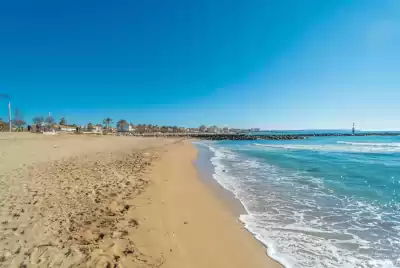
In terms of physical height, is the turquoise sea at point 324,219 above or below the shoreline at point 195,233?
below

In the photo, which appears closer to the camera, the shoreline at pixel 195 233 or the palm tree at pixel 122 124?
the shoreline at pixel 195 233

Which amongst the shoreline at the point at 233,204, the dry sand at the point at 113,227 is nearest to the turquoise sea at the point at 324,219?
the shoreline at the point at 233,204

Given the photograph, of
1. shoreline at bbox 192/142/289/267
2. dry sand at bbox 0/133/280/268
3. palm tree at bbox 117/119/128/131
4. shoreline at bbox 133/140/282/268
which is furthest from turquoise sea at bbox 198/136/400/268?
palm tree at bbox 117/119/128/131

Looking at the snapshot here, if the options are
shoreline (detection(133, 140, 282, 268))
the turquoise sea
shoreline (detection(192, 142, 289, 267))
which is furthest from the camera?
shoreline (detection(192, 142, 289, 267))

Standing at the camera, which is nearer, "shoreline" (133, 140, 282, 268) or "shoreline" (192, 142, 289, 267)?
"shoreline" (133, 140, 282, 268)

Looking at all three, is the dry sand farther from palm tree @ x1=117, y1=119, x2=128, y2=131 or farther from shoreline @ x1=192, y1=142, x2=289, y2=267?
palm tree @ x1=117, y1=119, x2=128, y2=131

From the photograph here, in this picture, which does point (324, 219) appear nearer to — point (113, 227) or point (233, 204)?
point (233, 204)

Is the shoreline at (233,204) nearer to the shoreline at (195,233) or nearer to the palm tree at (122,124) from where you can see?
the shoreline at (195,233)

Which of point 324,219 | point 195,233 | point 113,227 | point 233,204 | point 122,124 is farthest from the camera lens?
point 122,124

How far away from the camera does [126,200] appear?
21.5ft

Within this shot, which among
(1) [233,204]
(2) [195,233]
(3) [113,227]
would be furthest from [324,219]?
(3) [113,227]

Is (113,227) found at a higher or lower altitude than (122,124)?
lower

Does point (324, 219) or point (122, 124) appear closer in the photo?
point (324, 219)

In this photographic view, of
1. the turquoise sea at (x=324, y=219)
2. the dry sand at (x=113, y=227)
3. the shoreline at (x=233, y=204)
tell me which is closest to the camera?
the dry sand at (x=113, y=227)
